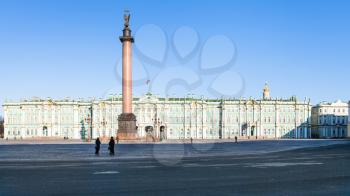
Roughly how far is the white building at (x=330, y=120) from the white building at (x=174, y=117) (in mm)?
11884

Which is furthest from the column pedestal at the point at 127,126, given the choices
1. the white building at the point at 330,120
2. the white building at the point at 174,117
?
the white building at the point at 330,120

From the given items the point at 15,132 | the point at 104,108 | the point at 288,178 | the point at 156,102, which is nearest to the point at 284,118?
the point at 156,102

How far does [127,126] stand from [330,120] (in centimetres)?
11420

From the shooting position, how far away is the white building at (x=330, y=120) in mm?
167500

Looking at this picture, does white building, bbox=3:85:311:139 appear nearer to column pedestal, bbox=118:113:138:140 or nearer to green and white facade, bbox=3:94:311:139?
green and white facade, bbox=3:94:311:139

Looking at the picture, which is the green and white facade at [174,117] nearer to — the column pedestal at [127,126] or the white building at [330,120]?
the white building at [330,120]

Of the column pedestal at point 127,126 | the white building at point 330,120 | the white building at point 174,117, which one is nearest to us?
the column pedestal at point 127,126

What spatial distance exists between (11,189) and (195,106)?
141 meters

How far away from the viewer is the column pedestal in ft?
227

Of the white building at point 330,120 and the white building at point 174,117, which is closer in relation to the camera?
the white building at point 174,117

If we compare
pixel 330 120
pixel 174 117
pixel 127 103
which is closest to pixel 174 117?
pixel 174 117

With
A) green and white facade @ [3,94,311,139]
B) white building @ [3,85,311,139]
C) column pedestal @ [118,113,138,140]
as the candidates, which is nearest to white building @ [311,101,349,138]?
green and white facade @ [3,94,311,139]

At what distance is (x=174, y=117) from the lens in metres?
155

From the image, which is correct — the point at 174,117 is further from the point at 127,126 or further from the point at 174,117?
the point at 127,126
